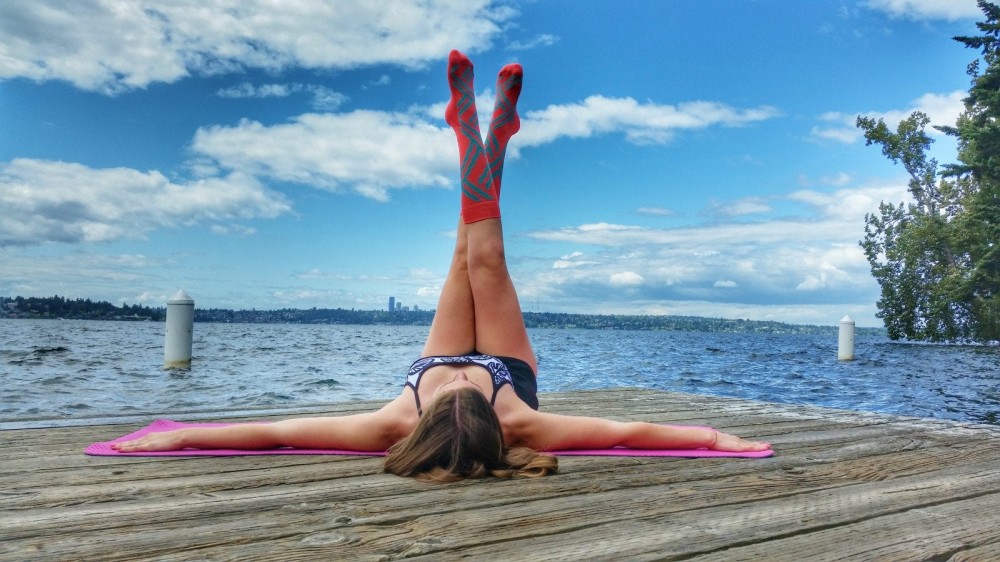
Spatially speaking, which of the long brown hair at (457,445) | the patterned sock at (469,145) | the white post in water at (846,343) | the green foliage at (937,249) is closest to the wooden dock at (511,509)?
the long brown hair at (457,445)

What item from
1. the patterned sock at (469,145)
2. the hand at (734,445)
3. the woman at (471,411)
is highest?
the patterned sock at (469,145)

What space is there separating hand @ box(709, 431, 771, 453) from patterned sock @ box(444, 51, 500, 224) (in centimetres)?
130

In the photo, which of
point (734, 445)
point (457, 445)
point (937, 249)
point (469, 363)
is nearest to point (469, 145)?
point (469, 363)

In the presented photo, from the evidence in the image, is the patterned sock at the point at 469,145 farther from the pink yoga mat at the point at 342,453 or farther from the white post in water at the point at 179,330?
the white post in water at the point at 179,330

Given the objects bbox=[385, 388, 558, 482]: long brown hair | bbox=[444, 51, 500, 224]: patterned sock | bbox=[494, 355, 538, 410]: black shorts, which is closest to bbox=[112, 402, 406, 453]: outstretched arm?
bbox=[385, 388, 558, 482]: long brown hair

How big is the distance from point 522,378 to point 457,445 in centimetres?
85

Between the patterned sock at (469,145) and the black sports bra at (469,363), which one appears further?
the patterned sock at (469,145)

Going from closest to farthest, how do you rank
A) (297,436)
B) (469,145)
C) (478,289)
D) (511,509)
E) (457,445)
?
(511,509)
(457,445)
(297,436)
(478,289)
(469,145)

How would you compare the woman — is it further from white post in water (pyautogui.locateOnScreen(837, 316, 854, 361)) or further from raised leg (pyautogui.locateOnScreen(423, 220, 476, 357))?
white post in water (pyautogui.locateOnScreen(837, 316, 854, 361))

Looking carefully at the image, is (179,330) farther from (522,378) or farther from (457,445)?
(457,445)

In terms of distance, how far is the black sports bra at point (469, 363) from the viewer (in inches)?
106

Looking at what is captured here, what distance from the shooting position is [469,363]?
108 inches

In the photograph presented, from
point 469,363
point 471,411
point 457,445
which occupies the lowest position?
point 457,445

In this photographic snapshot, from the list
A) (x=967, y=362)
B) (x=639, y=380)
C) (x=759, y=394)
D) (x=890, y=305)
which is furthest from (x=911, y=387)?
(x=890, y=305)
